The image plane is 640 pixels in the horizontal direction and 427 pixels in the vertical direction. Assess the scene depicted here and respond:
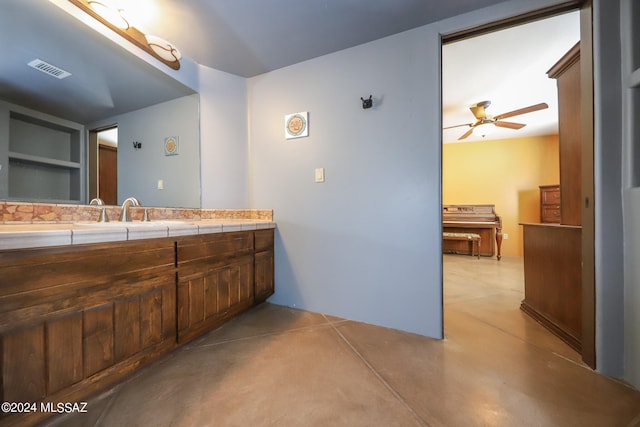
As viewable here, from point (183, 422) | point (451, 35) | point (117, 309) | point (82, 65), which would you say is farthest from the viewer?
point (451, 35)

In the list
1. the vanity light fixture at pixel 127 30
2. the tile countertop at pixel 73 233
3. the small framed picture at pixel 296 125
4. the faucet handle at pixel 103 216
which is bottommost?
the tile countertop at pixel 73 233

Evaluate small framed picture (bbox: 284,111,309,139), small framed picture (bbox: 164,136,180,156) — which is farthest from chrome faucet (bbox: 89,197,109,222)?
small framed picture (bbox: 284,111,309,139)

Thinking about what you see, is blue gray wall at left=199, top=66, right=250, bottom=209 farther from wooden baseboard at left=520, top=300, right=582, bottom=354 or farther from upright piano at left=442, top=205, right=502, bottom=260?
upright piano at left=442, top=205, right=502, bottom=260

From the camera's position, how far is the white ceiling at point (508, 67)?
1886mm

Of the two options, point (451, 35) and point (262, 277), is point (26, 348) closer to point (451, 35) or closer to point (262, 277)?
point (262, 277)

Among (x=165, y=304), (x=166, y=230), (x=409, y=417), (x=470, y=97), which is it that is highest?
(x=470, y=97)

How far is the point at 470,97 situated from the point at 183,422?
13.3 ft

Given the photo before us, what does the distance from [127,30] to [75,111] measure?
24.9 inches

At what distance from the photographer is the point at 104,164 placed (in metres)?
1.55

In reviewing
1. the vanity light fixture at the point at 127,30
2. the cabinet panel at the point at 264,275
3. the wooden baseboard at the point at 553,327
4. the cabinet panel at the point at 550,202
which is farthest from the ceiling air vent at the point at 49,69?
the cabinet panel at the point at 550,202

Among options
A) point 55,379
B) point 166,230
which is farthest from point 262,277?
point 55,379

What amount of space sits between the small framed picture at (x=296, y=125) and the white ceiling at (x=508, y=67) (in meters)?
1.41

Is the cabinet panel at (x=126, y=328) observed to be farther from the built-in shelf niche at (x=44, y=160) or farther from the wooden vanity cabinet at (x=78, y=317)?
the built-in shelf niche at (x=44, y=160)

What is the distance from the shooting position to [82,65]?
1.39 metres
